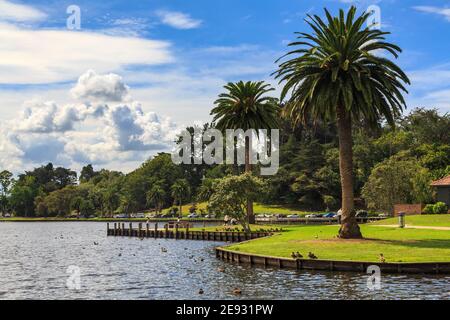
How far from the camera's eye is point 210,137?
200 m

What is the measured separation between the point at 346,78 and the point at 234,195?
26843 millimetres

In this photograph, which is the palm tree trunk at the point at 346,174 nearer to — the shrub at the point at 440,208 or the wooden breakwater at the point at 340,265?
the wooden breakwater at the point at 340,265

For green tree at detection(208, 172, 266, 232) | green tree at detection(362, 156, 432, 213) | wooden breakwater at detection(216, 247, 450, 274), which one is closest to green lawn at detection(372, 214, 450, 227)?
green tree at detection(208, 172, 266, 232)

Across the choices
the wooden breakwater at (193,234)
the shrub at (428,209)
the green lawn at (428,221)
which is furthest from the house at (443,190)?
the wooden breakwater at (193,234)

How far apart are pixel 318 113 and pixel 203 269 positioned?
18240mm

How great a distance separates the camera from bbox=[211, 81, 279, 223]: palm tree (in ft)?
309

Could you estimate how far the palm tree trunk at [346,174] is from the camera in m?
54.4

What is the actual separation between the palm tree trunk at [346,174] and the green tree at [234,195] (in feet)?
73.3

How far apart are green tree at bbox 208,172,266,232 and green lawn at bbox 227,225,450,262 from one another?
15171mm

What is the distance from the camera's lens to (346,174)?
54656mm

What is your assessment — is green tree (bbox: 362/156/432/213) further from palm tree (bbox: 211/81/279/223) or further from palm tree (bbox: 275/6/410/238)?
palm tree (bbox: 275/6/410/238)

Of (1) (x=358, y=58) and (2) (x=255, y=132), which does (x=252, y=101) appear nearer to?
(2) (x=255, y=132)

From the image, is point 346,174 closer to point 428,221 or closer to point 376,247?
point 376,247
